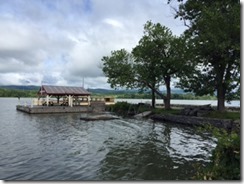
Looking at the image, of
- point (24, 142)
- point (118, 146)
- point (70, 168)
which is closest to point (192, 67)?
point (118, 146)

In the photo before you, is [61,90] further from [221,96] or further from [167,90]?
[221,96]

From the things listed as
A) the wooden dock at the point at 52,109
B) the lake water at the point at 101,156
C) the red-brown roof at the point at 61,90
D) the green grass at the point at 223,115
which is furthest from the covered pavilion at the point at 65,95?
the lake water at the point at 101,156

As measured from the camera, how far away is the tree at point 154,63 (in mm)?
44594

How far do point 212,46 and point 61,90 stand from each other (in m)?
36.3

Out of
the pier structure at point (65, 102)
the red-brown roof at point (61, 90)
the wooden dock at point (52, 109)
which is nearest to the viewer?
the wooden dock at point (52, 109)

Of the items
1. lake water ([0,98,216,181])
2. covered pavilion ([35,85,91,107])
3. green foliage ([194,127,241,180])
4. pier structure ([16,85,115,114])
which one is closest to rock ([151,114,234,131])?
lake water ([0,98,216,181])

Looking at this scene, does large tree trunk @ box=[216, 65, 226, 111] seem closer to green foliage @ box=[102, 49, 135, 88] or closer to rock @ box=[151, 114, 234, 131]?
rock @ box=[151, 114, 234, 131]

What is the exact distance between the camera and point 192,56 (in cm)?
3400

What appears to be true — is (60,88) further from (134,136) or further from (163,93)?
(134,136)

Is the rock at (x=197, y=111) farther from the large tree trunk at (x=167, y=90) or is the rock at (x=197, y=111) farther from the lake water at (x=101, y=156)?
the lake water at (x=101, y=156)

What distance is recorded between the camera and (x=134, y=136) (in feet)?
81.0

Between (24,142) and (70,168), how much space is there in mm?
8963

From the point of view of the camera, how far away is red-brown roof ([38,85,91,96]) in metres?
55.5

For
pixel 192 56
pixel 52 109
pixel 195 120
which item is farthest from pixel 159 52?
pixel 52 109
